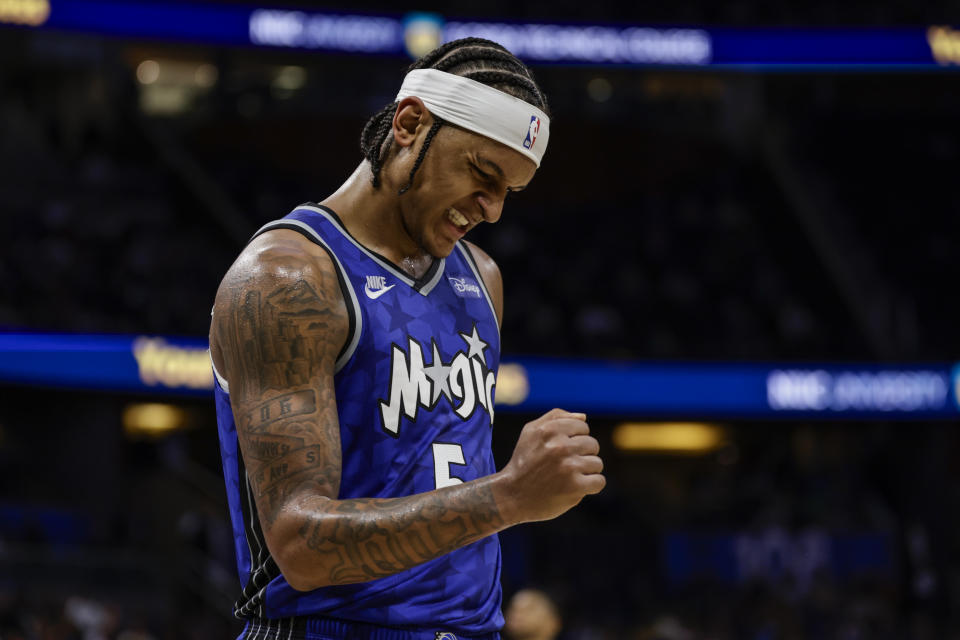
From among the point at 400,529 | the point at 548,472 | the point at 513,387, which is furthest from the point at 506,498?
the point at 513,387

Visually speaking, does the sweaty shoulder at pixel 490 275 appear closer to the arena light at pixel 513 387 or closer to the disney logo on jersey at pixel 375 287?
the disney logo on jersey at pixel 375 287

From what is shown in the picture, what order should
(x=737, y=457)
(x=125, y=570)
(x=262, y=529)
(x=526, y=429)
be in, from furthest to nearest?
(x=737, y=457), (x=125, y=570), (x=262, y=529), (x=526, y=429)

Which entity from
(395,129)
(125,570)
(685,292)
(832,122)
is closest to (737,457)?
(685,292)

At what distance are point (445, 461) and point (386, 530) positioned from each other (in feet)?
1.13

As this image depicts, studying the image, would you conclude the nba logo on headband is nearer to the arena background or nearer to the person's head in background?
the person's head in background

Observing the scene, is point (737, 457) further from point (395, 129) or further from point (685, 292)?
point (395, 129)

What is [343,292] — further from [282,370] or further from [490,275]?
[490,275]

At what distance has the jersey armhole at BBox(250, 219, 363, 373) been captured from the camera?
2570mm

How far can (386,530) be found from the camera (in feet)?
7.62

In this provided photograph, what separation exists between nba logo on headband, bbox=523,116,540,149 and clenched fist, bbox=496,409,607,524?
70cm

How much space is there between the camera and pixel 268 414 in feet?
8.03

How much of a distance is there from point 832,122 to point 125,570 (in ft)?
47.6

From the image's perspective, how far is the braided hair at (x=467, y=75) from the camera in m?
2.74

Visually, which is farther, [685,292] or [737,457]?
[737,457]
